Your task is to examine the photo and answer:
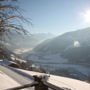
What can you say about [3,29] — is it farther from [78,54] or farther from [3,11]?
[78,54]

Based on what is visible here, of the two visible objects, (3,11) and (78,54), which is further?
(78,54)

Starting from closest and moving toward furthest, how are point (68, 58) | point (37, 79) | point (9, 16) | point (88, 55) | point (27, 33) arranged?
point (37, 79), point (9, 16), point (27, 33), point (88, 55), point (68, 58)

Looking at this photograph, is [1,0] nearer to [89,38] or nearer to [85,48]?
[85,48]

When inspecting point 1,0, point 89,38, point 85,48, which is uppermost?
point 89,38

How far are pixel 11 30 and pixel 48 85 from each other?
22.3ft

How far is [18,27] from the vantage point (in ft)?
31.4

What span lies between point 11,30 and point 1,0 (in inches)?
75.7

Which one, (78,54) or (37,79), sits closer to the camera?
(37,79)

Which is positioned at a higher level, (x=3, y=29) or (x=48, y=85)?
(x=3, y=29)

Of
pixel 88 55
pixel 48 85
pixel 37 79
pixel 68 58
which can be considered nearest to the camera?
pixel 48 85

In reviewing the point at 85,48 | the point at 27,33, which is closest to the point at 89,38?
the point at 85,48

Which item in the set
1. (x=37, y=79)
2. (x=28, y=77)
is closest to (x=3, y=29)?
(x=28, y=77)

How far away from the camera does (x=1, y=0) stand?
8594 millimetres

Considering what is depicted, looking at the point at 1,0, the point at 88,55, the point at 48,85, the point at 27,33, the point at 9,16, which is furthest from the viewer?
the point at 88,55
